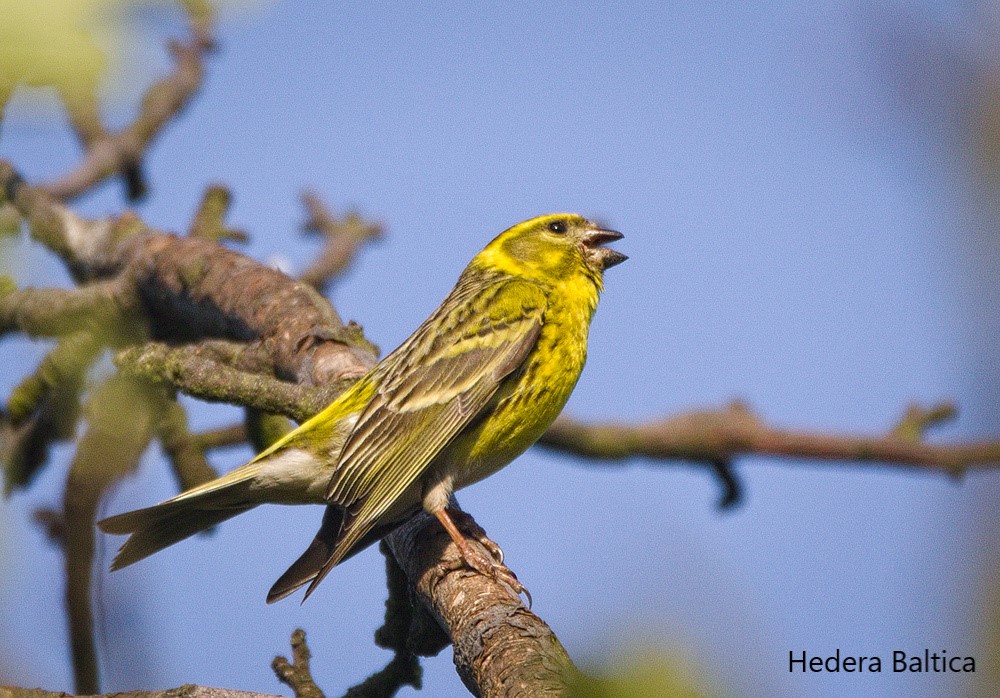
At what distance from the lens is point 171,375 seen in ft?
13.6

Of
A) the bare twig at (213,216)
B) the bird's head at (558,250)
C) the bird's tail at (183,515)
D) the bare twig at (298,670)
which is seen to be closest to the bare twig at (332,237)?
the bare twig at (213,216)

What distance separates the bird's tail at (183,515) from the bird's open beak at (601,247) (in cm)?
214

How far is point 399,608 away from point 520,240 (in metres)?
2.37

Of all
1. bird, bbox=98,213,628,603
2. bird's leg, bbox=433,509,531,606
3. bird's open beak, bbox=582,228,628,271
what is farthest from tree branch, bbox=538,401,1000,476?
bird's leg, bbox=433,509,531,606

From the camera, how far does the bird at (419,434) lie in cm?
413

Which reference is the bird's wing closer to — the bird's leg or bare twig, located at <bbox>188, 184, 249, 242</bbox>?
the bird's leg

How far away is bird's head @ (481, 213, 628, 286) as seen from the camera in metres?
5.50

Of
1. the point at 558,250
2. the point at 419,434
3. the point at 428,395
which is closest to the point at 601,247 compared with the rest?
the point at 558,250

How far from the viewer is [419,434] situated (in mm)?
4523

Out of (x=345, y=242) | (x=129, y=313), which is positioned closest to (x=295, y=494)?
(x=129, y=313)

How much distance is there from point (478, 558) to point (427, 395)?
107 cm

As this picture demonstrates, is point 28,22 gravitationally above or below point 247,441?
below

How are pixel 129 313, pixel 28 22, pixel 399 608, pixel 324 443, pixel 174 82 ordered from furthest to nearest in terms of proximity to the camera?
pixel 174 82 < pixel 129 313 < pixel 324 443 < pixel 399 608 < pixel 28 22

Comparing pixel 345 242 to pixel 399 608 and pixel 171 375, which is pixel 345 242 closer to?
pixel 171 375
